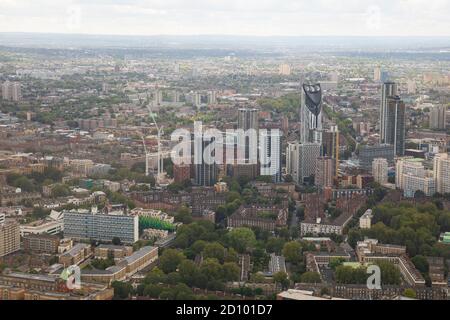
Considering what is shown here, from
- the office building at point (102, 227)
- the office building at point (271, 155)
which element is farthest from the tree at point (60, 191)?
the office building at point (271, 155)

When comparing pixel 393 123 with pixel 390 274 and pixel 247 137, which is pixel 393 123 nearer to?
pixel 247 137

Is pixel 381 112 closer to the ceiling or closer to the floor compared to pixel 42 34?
closer to the floor

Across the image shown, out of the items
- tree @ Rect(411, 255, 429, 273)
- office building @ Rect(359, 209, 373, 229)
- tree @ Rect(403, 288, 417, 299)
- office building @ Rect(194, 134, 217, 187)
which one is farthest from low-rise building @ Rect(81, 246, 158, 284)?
office building @ Rect(194, 134, 217, 187)

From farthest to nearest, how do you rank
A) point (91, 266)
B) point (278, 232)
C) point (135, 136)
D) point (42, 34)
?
point (135, 136) → point (42, 34) → point (278, 232) → point (91, 266)

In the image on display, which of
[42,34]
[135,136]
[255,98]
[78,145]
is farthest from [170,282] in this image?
[255,98]

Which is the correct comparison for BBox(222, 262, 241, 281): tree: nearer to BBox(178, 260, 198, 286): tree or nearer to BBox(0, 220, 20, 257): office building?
BBox(178, 260, 198, 286): tree

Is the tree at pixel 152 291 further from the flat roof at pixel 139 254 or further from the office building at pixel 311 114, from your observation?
the office building at pixel 311 114

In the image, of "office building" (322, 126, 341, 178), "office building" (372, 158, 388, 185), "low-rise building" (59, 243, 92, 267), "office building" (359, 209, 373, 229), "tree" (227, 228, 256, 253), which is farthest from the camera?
"office building" (322, 126, 341, 178)

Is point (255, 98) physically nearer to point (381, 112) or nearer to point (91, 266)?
point (381, 112)
